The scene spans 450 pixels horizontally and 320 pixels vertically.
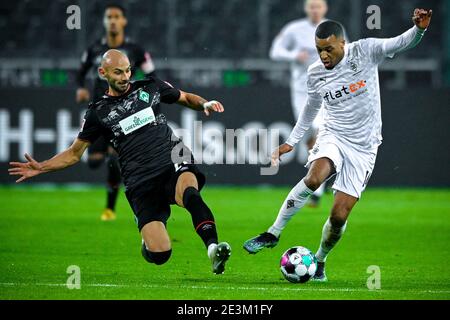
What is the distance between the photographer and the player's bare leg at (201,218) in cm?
744

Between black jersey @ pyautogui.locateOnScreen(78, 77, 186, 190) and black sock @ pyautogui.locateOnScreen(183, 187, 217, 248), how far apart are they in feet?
1.54

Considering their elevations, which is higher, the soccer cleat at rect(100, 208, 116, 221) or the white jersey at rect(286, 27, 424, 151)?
the white jersey at rect(286, 27, 424, 151)

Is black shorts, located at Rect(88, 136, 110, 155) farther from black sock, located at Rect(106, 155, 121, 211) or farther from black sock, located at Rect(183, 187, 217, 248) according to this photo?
black sock, located at Rect(183, 187, 217, 248)

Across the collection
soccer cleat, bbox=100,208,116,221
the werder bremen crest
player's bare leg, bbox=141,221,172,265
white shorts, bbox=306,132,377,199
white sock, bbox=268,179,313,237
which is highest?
the werder bremen crest

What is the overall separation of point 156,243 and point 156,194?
1.53 ft

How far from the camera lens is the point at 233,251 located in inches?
405

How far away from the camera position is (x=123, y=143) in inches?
336

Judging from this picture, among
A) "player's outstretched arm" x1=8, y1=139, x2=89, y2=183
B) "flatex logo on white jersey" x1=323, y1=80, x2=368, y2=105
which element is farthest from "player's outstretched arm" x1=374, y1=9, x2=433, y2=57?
"player's outstretched arm" x1=8, y1=139, x2=89, y2=183

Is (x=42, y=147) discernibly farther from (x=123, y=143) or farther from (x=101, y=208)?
(x=123, y=143)

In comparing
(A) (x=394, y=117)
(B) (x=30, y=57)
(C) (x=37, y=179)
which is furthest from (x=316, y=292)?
(B) (x=30, y=57)

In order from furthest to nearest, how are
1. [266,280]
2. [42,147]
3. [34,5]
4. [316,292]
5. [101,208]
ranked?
[34,5] → [42,147] → [101,208] → [266,280] → [316,292]

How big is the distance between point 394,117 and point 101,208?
545 centimetres

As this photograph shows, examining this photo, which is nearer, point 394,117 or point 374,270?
point 374,270

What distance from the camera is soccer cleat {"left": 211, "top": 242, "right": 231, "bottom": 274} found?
7383 mm
